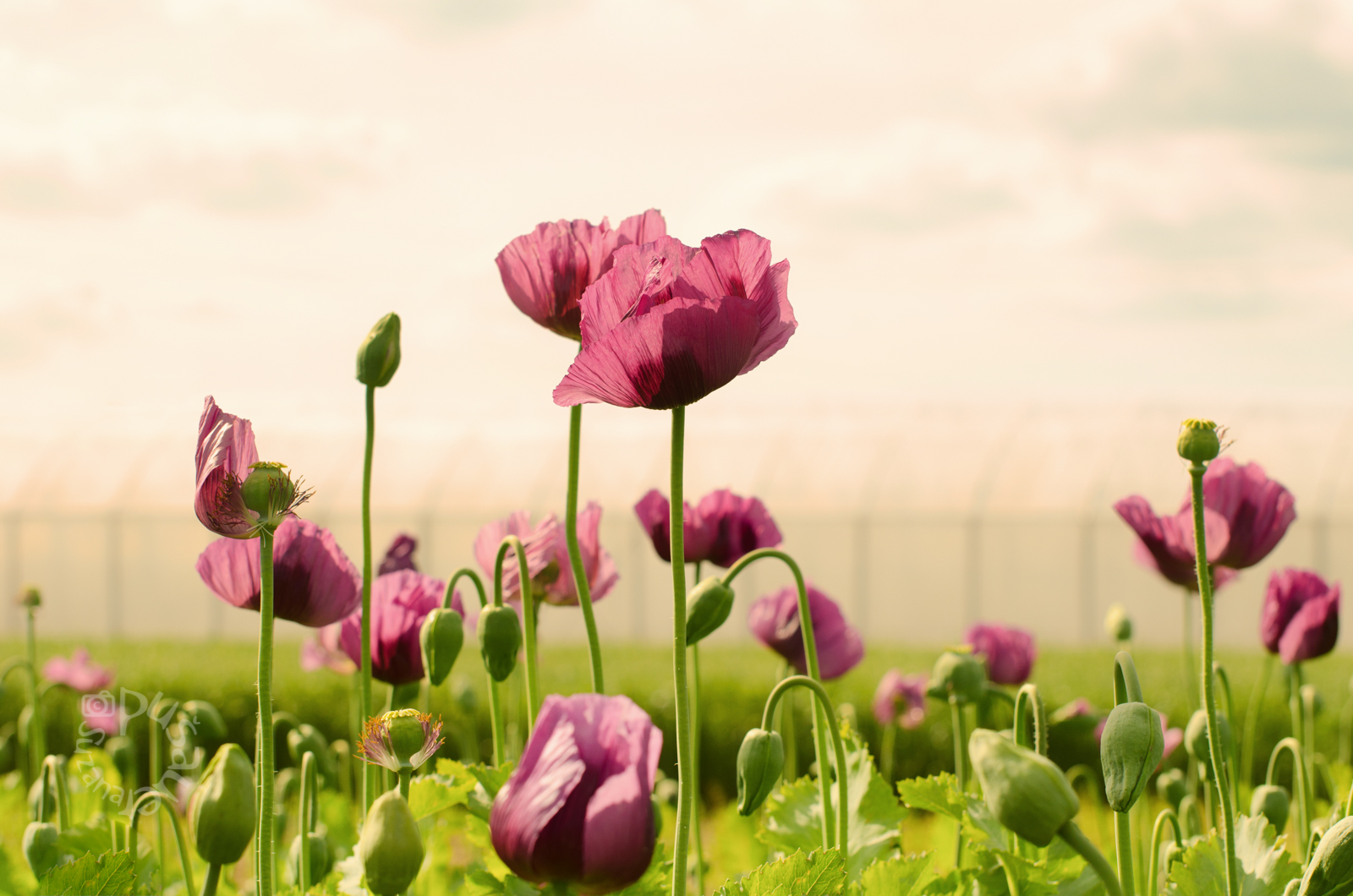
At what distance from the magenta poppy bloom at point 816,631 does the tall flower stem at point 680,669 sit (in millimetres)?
922

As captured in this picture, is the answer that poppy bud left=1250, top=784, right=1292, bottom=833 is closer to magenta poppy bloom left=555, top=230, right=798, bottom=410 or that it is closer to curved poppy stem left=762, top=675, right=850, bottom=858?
curved poppy stem left=762, top=675, right=850, bottom=858

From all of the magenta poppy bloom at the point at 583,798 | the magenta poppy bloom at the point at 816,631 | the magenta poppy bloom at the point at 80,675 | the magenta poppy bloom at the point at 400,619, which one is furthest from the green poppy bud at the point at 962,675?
the magenta poppy bloom at the point at 80,675

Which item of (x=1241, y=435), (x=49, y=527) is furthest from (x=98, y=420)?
(x=1241, y=435)

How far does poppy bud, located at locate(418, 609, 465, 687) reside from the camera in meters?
1.26

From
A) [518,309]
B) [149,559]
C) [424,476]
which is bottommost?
[149,559]

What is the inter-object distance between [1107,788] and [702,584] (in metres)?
0.40

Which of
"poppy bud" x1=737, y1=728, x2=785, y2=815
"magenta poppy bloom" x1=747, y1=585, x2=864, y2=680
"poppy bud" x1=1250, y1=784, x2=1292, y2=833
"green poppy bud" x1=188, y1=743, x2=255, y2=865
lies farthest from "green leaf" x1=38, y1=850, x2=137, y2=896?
"poppy bud" x1=1250, y1=784, x2=1292, y2=833

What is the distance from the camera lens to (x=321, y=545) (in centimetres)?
128

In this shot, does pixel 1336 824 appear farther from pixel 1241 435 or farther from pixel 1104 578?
pixel 1241 435

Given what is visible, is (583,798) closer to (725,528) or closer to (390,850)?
(390,850)

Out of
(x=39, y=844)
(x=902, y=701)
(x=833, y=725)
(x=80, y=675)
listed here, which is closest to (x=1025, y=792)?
(x=833, y=725)

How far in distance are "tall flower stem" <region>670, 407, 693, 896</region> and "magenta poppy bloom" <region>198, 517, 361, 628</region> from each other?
0.49 metres

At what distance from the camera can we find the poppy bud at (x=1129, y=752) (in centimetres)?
95

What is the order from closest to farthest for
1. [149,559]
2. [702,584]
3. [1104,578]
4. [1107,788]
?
1. [1107,788]
2. [702,584]
3. [1104,578]
4. [149,559]
